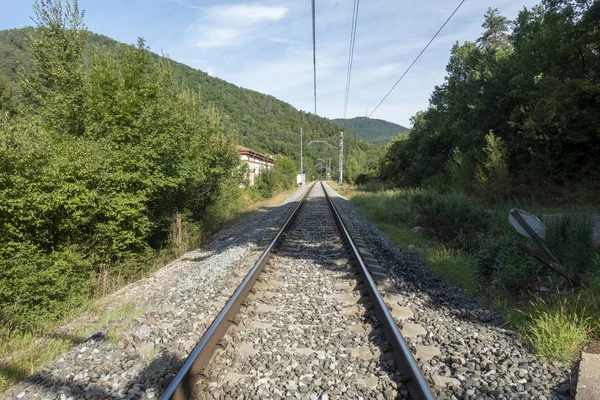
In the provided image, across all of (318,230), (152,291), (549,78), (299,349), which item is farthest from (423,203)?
(299,349)

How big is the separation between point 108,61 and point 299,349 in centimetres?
1111

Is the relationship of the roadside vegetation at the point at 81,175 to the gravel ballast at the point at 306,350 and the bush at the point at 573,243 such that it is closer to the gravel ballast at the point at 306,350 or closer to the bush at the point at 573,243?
the gravel ballast at the point at 306,350

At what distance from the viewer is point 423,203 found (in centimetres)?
1523

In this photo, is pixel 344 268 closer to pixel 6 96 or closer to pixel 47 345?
pixel 47 345

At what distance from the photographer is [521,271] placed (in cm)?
604

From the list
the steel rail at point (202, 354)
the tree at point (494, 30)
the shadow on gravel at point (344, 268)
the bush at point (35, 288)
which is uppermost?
the tree at point (494, 30)

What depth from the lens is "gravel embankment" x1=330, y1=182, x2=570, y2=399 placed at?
3012 mm

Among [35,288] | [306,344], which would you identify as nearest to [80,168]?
[35,288]

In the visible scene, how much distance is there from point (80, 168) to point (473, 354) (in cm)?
900

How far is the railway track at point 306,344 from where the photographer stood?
3.07m

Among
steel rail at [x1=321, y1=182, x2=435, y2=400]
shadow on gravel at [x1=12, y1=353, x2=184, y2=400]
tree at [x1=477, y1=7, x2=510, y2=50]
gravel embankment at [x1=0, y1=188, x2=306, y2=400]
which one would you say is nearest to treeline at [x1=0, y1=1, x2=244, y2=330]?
gravel embankment at [x1=0, y1=188, x2=306, y2=400]

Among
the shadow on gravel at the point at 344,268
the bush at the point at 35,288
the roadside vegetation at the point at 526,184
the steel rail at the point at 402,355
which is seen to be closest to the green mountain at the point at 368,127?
the roadside vegetation at the point at 526,184

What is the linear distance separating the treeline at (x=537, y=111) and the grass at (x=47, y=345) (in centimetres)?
1619

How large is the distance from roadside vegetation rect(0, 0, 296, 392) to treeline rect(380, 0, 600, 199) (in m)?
14.2
